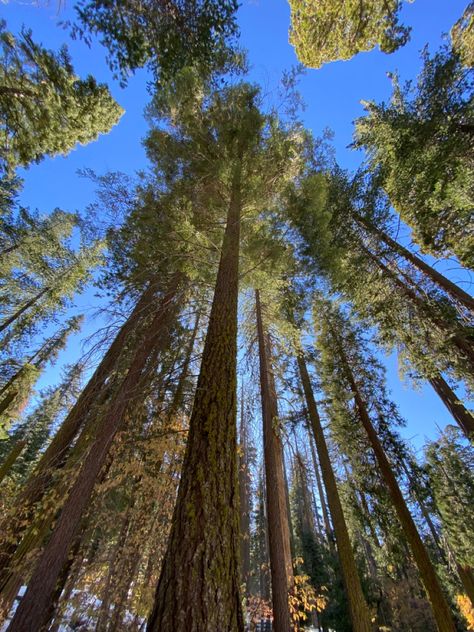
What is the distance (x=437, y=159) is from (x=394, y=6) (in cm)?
322

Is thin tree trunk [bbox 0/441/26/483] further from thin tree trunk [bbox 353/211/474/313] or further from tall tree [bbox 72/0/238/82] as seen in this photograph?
thin tree trunk [bbox 353/211/474/313]

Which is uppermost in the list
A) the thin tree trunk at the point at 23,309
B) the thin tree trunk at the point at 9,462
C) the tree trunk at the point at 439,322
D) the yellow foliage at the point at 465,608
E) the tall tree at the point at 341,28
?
the thin tree trunk at the point at 23,309

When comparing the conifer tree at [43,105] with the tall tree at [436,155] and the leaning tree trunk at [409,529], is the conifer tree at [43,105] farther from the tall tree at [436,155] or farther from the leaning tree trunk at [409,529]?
the leaning tree trunk at [409,529]

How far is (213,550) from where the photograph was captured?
1.89 meters

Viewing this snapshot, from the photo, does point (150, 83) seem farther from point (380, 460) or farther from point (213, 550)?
point (380, 460)

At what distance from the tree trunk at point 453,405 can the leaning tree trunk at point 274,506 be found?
4.95 metres

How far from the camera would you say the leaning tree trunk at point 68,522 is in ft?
11.4

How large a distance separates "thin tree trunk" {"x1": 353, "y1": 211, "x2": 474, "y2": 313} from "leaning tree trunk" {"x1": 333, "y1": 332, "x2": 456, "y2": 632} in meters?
3.57

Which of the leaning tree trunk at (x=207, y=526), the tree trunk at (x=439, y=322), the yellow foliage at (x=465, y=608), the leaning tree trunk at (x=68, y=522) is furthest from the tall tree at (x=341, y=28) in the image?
the yellow foliage at (x=465, y=608)

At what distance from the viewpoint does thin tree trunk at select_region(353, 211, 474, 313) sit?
23.9 feet

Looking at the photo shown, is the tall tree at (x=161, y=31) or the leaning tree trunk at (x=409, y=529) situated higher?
the tall tree at (x=161, y=31)

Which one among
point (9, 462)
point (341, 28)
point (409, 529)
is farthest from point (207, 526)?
point (9, 462)

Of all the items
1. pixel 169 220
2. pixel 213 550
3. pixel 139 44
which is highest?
pixel 139 44

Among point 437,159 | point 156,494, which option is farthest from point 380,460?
point 437,159
